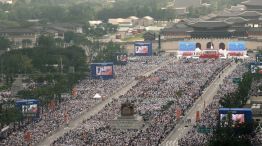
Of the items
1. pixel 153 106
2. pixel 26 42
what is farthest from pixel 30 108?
pixel 26 42

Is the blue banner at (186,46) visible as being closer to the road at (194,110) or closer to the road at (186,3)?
the road at (194,110)

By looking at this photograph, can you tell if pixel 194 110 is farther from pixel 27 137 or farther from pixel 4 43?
pixel 4 43

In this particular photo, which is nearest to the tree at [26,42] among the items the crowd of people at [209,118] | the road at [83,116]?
the road at [83,116]

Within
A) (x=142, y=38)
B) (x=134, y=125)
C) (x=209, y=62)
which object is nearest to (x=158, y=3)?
(x=142, y=38)

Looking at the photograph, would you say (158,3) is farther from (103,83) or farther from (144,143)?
(144,143)

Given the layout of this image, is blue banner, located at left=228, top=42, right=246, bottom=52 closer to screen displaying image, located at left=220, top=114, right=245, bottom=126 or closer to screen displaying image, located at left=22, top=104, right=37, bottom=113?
screen displaying image, located at left=22, top=104, right=37, bottom=113
